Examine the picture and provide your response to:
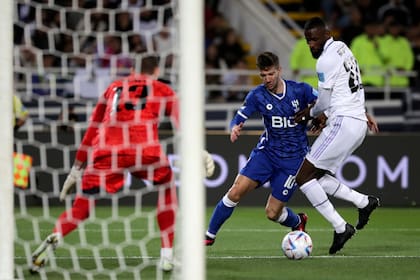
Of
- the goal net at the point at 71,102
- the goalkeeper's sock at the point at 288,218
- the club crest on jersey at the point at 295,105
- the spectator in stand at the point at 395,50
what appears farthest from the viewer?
the spectator in stand at the point at 395,50

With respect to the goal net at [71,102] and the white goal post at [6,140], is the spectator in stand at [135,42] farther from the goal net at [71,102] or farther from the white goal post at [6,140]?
the white goal post at [6,140]

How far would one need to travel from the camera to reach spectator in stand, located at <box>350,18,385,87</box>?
1606cm

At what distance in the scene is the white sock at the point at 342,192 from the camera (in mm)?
9047

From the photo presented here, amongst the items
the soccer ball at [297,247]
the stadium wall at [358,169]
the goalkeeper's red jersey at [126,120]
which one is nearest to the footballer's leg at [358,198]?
the soccer ball at [297,247]

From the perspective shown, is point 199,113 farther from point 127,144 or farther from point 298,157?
point 298,157

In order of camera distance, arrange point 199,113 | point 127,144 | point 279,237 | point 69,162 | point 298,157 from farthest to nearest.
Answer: point 69,162
point 279,237
point 298,157
point 127,144
point 199,113

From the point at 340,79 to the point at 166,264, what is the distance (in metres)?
2.30

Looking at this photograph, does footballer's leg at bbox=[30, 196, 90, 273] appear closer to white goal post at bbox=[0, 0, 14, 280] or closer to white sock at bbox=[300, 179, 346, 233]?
white goal post at bbox=[0, 0, 14, 280]

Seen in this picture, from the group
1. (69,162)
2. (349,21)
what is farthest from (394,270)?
(349,21)

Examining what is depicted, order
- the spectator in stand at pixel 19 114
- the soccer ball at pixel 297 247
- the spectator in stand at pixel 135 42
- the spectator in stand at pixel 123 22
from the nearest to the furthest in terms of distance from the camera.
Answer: the soccer ball at pixel 297 247 < the spectator in stand at pixel 19 114 < the spectator in stand at pixel 123 22 < the spectator in stand at pixel 135 42

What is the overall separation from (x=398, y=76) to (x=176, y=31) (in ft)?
35.9

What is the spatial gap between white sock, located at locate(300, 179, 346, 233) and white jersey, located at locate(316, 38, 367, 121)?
0.60m

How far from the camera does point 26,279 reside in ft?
23.5

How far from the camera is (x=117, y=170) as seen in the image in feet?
25.0
